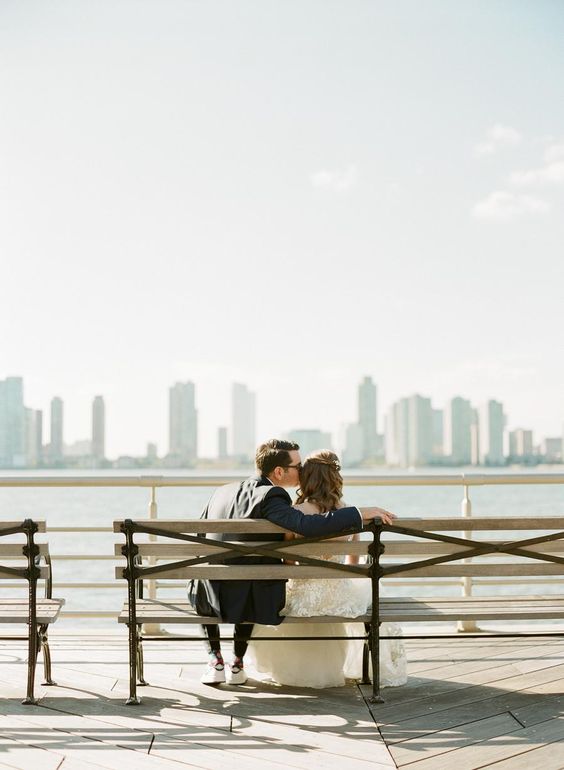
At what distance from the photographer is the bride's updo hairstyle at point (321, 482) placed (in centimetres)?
474

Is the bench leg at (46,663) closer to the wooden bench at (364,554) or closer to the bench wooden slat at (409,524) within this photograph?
the wooden bench at (364,554)

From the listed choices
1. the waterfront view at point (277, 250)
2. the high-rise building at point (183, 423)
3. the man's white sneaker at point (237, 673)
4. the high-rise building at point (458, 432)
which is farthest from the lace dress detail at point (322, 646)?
the high-rise building at point (458, 432)

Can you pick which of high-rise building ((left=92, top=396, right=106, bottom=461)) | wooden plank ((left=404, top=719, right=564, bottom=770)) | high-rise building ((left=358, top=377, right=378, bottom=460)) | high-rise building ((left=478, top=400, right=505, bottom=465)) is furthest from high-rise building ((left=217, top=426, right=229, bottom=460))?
wooden plank ((left=404, top=719, right=564, bottom=770))

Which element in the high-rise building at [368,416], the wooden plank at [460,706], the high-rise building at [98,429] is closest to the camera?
the wooden plank at [460,706]

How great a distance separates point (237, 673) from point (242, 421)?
217ft

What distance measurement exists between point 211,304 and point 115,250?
885cm

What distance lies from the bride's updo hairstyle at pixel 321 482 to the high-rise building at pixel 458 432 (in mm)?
56449

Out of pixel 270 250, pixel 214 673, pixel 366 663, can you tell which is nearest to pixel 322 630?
pixel 366 663

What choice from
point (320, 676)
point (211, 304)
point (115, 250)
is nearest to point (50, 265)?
point (115, 250)

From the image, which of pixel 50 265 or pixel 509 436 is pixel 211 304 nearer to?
pixel 50 265

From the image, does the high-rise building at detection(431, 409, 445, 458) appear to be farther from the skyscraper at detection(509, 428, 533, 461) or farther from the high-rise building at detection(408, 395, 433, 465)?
the skyscraper at detection(509, 428, 533, 461)

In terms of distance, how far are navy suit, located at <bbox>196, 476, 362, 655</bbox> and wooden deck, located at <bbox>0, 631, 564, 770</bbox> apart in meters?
0.40

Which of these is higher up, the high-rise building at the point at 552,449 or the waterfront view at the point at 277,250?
the waterfront view at the point at 277,250

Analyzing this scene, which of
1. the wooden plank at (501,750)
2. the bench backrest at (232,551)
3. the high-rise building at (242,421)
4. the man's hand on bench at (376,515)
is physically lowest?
the wooden plank at (501,750)
